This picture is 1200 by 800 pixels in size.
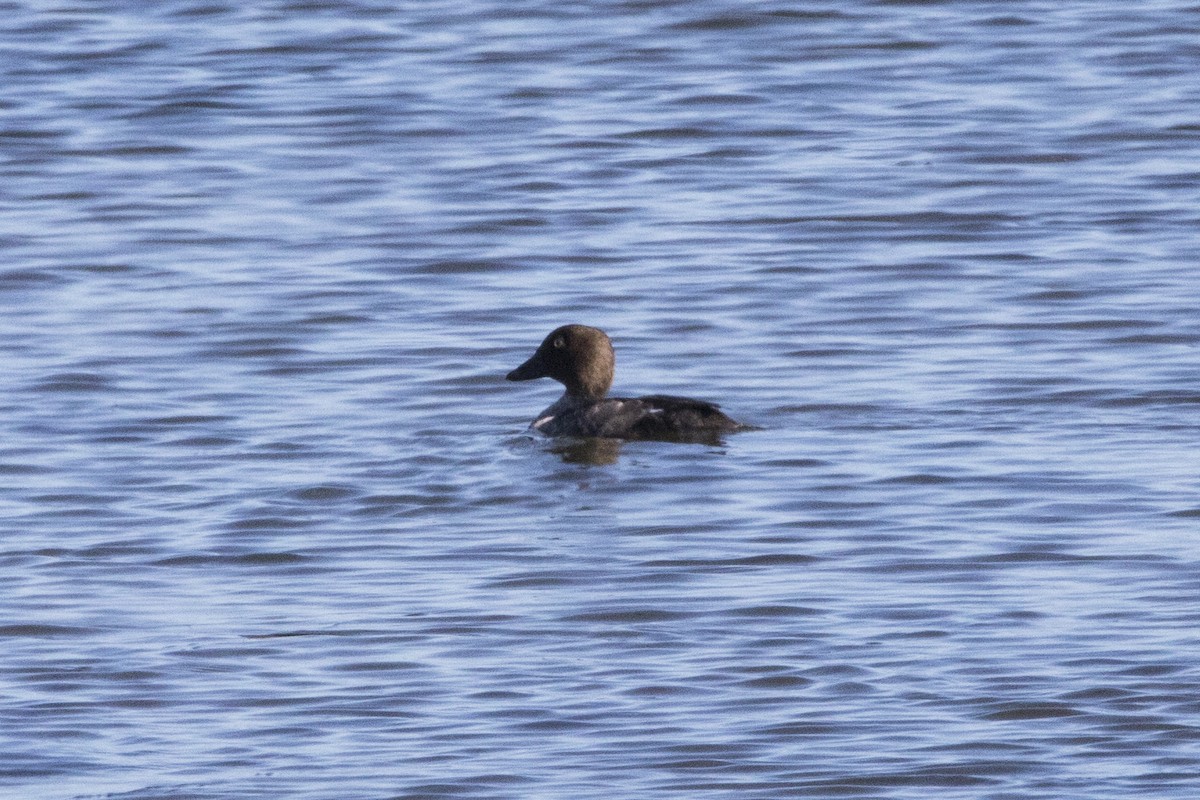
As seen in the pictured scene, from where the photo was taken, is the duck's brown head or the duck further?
the duck's brown head

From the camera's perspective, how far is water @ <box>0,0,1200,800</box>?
7.48m

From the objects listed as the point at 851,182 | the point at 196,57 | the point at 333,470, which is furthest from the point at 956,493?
the point at 196,57

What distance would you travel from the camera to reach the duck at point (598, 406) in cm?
1144

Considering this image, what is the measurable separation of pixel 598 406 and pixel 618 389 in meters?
1.31

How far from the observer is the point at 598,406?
39.1 feet

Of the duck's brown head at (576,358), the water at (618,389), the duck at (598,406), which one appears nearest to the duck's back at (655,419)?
the duck at (598,406)

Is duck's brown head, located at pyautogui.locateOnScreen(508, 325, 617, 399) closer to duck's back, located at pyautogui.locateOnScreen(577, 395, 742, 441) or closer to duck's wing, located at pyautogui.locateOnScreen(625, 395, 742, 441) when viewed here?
duck's back, located at pyautogui.locateOnScreen(577, 395, 742, 441)

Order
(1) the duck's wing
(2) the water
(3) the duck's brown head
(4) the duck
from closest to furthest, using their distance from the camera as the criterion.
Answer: (2) the water
(1) the duck's wing
(4) the duck
(3) the duck's brown head

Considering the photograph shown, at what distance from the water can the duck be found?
6.7 inches

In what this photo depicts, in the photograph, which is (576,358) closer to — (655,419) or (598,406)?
(598,406)

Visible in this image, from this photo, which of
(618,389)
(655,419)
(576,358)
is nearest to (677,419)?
(655,419)

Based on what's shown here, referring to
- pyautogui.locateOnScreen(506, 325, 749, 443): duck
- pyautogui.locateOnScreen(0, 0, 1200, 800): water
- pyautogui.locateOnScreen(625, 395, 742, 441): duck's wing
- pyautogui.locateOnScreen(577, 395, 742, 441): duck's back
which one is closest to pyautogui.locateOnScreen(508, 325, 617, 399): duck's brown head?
pyautogui.locateOnScreen(506, 325, 749, 443): duck

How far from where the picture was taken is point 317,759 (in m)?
7.23

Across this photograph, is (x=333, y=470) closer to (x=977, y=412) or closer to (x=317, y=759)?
(x=977, y=412)
